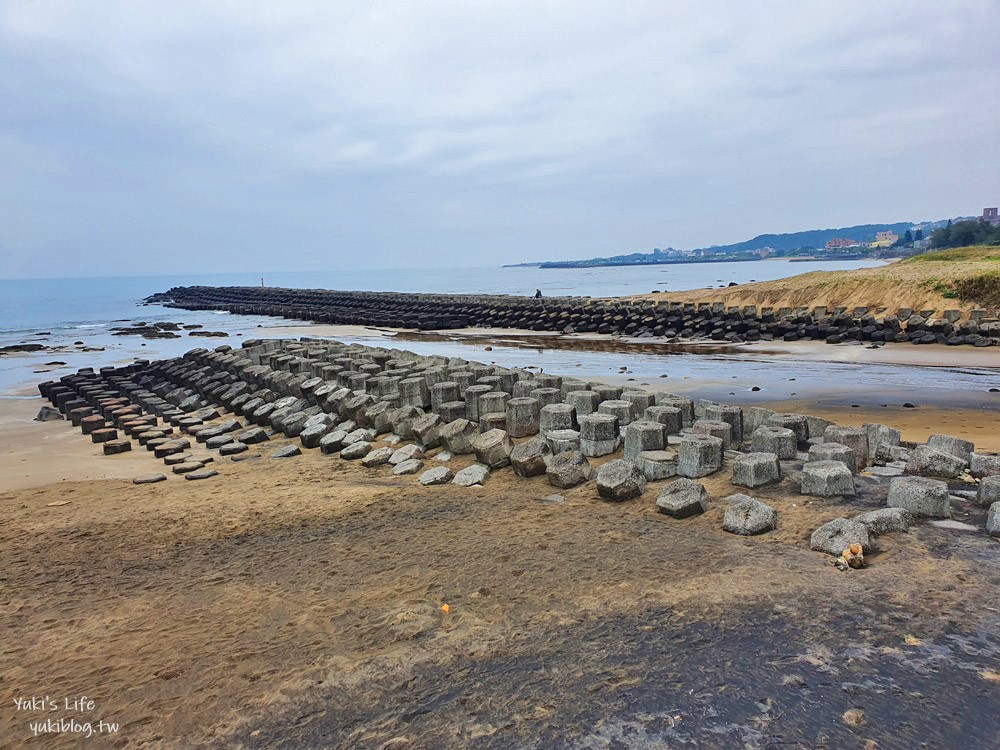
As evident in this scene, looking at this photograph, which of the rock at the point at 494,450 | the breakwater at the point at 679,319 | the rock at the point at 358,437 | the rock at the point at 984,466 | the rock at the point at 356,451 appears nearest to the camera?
the rock at the point at 984,466

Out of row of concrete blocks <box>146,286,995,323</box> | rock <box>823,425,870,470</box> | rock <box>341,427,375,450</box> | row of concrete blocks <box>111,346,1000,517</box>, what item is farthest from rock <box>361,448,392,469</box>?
row of concrete blocks <box>146,286,995,323</box>

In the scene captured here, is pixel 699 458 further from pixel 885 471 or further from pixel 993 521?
Result: pixel 993 521

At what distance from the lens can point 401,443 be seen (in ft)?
30.8

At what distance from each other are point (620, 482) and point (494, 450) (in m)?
1.76

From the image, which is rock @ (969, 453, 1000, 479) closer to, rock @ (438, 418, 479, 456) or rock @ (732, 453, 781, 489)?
rock @ (732, 453, 781, 489)

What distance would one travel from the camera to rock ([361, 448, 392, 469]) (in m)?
8.70

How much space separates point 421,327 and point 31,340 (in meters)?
20.4

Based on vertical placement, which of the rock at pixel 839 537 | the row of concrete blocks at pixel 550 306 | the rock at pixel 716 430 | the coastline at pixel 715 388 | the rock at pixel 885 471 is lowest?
the coastline at pixel 715 388

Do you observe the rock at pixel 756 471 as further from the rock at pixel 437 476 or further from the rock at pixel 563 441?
the rock at pixel 437 476

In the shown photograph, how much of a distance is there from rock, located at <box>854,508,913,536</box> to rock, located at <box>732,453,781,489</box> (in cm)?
118

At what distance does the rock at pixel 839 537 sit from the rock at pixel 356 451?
18.8ft

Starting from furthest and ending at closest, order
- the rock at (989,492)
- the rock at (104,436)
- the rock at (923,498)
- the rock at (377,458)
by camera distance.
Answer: the rock at (104,436)
the rock at (377,458)
the rock at (989,492)
the rock at (923,498)

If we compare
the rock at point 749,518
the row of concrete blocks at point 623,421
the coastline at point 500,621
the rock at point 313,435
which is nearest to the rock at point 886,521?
the coastline at point 500,621

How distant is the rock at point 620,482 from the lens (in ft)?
20.8
